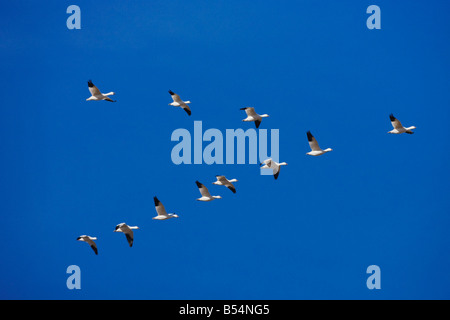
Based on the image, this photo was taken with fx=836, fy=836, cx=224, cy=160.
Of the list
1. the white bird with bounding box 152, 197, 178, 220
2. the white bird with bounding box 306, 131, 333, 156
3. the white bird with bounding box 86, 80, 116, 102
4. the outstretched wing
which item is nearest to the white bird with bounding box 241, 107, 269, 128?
the white bird with bounding box 306, 131, 333, 156

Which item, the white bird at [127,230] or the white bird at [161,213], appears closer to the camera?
the white bird at [127,230]

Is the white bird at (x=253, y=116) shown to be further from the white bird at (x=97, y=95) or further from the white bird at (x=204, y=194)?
the white bird at (x=97, y=95)

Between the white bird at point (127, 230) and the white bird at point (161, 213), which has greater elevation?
the white bird at point (161, 213)

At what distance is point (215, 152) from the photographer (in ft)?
119

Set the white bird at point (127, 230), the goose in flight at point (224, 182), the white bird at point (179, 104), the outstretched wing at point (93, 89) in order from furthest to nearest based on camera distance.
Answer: the white bird at point (179, 104)
the goose in flight at point (224, 182)
the outstretched wing at point (93, 89)
the white bird at point (127, 230)

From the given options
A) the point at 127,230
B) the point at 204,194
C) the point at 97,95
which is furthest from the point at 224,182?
the point at 97,95

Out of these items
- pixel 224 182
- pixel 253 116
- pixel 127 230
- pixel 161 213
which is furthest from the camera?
pixel 161 213

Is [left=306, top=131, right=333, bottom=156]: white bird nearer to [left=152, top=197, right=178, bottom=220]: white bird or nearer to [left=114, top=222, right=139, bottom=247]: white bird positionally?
[left=152, top=197, right=178, bottom=220]: white bird

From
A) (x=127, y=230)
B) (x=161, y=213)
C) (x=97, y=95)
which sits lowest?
(x=127, y=230)

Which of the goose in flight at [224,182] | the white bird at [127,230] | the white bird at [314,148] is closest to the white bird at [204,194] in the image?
the goose in flight at [224,182]

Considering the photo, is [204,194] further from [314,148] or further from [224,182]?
[314,148]

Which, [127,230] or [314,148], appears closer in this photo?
[314,148]

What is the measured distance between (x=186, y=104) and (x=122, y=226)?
552cm
